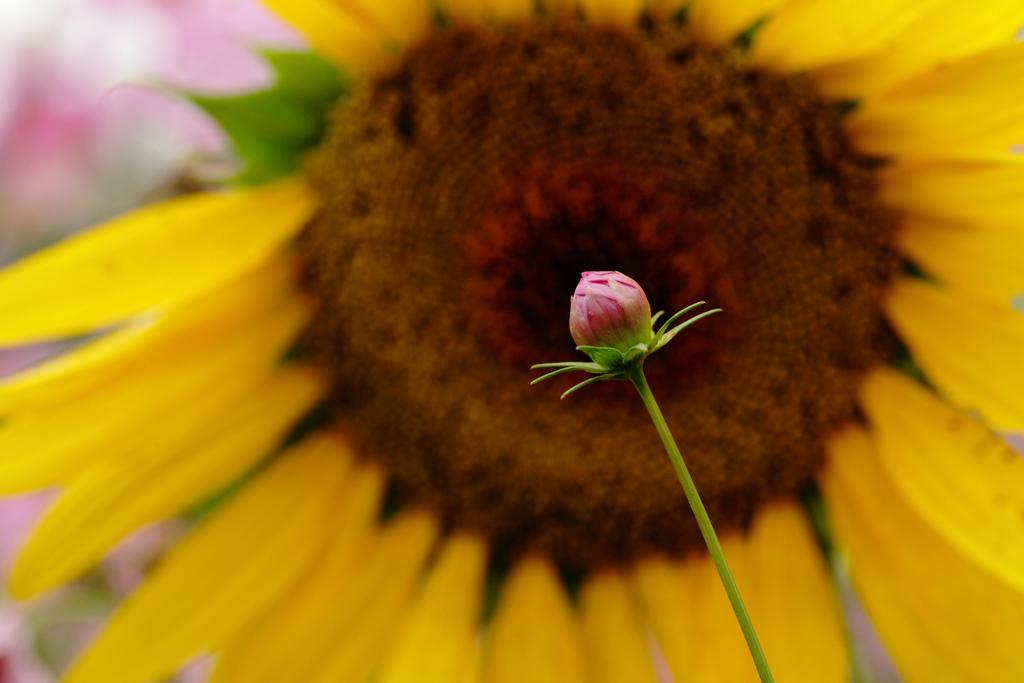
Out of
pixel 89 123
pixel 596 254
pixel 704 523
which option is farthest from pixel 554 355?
pixel 89 123

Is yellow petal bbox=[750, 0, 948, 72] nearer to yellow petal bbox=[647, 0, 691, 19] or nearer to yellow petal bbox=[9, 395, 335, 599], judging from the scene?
yellow petal bbox=[647, 0, 691, 19]

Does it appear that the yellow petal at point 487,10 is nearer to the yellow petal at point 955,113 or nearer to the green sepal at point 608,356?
the yellow petal at point 955,113

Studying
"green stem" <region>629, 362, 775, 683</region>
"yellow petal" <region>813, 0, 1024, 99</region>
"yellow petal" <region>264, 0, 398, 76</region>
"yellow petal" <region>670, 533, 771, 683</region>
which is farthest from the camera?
"yellow petal" <region>670, 533, 771, 683</region>

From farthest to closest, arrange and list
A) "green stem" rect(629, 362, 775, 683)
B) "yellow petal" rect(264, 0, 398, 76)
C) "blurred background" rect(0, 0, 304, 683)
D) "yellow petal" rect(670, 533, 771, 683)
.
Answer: "blurred background" rect(0, 0, 304, 683) → "yellow petal" rect(670, 533, 771, 683) → "yellow petal" rect(264, 0, 398, 76) → "green stem" rect(629, 362, 775, 683)

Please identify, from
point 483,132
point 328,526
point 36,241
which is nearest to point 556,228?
point 483,132

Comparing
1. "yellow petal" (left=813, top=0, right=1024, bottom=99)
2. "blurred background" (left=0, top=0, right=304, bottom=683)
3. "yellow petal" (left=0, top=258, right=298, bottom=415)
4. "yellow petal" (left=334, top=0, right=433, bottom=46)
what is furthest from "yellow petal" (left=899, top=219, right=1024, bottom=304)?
"blurred background" (left=0, top=0, right=304, bottom=683)

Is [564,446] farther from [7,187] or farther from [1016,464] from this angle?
[7,187]
